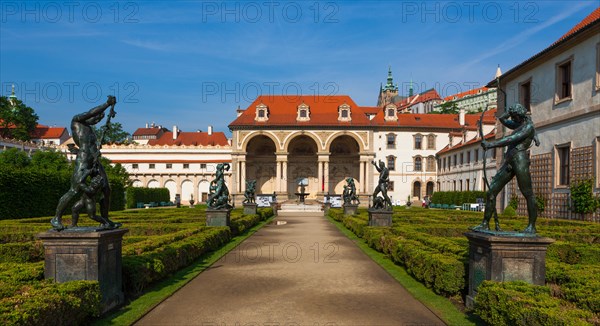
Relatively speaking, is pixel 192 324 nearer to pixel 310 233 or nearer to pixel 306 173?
pixel 310 233

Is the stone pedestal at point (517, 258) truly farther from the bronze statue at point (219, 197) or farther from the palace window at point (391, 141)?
the palace window at point (391, 141)

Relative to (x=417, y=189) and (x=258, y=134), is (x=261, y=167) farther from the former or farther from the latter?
(x=417, y=189)

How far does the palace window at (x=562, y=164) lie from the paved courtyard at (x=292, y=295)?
49.5 feet

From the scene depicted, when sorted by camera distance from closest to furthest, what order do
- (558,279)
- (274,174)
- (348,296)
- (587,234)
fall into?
(558,279) < (348,296) < (587,234) < (274,174)

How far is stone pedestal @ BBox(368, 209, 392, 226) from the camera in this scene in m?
16.9

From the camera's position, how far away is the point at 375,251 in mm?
13242

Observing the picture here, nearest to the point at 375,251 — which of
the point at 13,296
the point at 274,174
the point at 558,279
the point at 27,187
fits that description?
the point at 558,279

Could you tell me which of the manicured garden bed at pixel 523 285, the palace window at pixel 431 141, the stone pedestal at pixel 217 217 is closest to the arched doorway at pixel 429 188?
the palace window at pixel 431 141

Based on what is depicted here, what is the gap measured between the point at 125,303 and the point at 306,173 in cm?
5358

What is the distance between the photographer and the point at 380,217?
55.8ft

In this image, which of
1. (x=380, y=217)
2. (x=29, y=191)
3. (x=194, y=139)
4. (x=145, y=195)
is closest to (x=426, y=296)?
(x=380, y=217)

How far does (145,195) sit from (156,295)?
47.5 m

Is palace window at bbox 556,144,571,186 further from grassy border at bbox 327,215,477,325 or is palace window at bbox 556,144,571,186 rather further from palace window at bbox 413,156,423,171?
palace window at bbox 413,156,423,171

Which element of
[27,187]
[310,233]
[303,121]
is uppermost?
[303,121]
